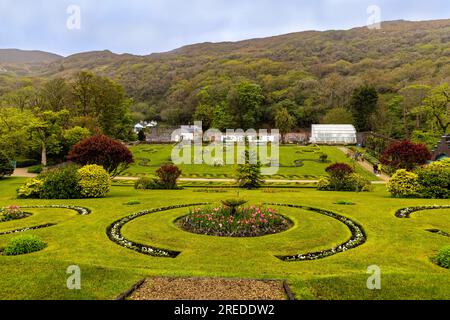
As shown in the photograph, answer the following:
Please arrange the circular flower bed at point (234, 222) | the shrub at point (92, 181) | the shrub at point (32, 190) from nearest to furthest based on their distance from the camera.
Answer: the circular flower bed at point (234, 222), the shrub at point (92, 181), the shrub at point (32, 190)

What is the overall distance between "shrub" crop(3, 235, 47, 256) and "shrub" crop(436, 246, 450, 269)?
11.2m

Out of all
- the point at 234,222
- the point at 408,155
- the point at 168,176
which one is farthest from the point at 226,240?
the point at 408,155

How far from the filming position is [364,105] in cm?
8112

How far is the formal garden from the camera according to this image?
6.98 meters

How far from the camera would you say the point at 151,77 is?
493 feet

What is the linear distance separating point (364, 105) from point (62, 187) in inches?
2950

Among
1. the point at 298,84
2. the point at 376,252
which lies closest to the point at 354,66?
the point at 298,84

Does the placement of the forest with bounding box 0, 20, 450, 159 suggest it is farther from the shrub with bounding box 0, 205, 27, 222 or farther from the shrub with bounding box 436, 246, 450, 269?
the shrub with bounding box 436, 246, 450, 269

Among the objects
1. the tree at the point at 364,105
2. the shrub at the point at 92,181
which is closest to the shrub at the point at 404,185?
the shrub at the point at 92,181

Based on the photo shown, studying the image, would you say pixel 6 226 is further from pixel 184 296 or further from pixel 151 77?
pixel 151 77

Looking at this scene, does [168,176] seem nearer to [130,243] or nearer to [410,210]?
[130,243]

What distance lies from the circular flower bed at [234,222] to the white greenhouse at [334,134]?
2460 inches

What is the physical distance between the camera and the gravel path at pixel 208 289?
21.0 feet

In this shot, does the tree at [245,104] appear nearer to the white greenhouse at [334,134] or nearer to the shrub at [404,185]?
the white greenhouse at [334,134]
